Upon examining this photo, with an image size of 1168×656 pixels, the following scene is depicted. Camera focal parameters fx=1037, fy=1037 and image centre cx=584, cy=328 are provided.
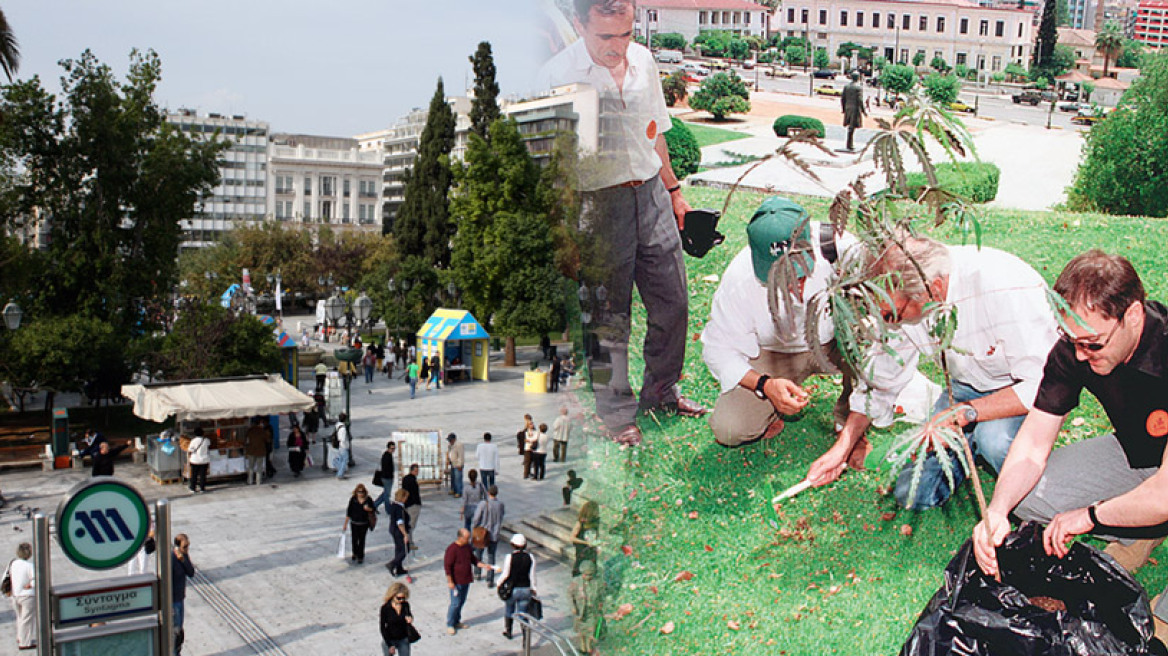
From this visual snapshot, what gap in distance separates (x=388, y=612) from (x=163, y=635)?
3362 mm

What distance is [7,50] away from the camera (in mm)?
17500

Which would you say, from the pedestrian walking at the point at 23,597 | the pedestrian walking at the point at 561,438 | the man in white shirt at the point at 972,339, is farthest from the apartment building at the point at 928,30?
the pedestrian walking at the point at 561,438

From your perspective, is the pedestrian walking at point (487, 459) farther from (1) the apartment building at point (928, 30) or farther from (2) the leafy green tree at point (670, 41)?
(1) the apartment building at point (928, 30)

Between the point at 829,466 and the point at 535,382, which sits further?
the point at 535,382

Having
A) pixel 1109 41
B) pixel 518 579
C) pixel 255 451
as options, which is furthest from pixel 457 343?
pixel 1109 41

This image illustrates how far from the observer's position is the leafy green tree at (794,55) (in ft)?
24.1

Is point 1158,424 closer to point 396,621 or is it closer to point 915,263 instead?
point 915,263

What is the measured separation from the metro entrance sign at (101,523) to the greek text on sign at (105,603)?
0.51ft

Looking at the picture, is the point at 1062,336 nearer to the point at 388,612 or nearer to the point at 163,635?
the point at 163,635

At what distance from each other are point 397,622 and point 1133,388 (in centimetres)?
587

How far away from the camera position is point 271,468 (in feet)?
57.2

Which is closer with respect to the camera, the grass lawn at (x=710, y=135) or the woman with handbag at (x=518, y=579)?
the grass lawn at (x=710, y=135)

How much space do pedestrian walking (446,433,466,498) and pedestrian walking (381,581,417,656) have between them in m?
7.14

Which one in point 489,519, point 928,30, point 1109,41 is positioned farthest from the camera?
point 489,519
